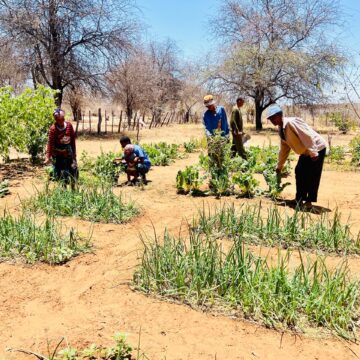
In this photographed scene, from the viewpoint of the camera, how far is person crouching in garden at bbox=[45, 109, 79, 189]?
646cm

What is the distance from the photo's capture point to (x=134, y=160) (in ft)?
24.2

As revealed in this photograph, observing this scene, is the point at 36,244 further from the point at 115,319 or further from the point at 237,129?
the point at 237,129

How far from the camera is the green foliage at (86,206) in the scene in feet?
17.0

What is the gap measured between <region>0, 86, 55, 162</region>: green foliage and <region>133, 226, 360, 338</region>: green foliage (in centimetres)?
641

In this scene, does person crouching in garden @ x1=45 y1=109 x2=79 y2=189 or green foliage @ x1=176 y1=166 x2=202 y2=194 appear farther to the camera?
green foliage @ x1=176 y1=166 x2=202 y2=194

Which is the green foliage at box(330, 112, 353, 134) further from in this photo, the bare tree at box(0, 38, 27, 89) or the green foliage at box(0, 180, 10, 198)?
the green foliage at box(0, 180, 10, 198)

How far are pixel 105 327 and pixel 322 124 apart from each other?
105 feet

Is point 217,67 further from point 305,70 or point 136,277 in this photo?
point 136,277

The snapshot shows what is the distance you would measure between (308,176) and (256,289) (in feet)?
→ 9.62

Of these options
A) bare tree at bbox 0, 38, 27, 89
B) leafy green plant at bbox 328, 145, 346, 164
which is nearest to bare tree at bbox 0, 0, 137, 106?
bare tree at bbox 0, 38, 27, 89

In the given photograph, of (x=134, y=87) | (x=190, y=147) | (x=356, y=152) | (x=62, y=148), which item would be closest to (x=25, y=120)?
(x=62, y=148)

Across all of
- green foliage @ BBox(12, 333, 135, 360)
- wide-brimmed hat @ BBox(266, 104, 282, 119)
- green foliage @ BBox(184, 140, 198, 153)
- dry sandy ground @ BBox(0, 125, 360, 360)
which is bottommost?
dry sandy ground @ BBox(0, 125, 360, 360)

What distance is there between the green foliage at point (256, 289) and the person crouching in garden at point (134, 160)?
13.1 feet

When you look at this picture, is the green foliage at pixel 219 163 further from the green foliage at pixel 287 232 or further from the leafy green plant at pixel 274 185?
the green foliage at pixel 287 232
